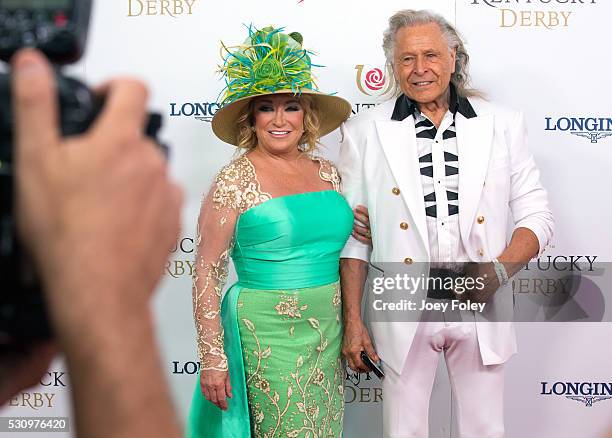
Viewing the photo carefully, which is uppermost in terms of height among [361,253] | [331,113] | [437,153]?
[331,113]

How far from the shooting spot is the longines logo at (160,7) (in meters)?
3.01

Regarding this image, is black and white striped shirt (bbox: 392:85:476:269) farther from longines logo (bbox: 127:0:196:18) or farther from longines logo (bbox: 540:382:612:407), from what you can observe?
longines logo (bbox: 127:0:196:18)

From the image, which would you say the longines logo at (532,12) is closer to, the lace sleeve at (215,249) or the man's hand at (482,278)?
the man's hand at (482,278)

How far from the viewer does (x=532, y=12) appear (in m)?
2.94

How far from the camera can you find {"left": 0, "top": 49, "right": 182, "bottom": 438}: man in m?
0.46

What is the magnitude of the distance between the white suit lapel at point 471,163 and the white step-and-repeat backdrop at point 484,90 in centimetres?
57

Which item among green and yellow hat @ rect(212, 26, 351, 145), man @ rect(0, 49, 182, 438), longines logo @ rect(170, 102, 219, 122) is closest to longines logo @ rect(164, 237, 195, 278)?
longines logo @ rect(170, 102, 219, 122)

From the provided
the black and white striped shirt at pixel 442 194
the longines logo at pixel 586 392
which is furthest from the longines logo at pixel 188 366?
the longines logo at pixel 586 392

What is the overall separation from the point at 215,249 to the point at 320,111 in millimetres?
602

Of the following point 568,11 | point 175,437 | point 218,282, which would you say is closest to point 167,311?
point 218,282

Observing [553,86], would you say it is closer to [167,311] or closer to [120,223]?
[167,311]

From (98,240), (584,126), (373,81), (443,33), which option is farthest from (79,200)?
(584,126)

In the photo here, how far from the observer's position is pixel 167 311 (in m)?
3.12

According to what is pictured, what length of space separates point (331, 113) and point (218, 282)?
27.0 inches
